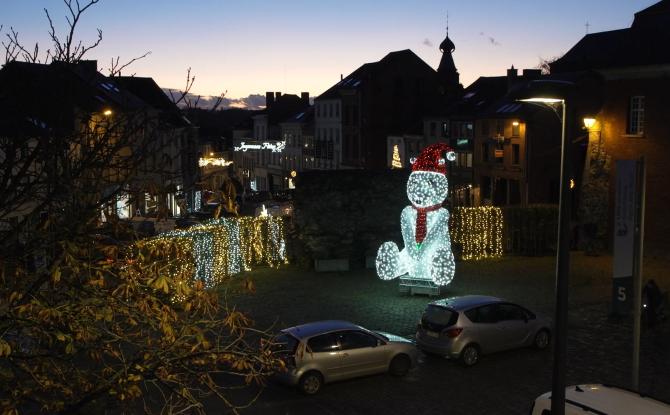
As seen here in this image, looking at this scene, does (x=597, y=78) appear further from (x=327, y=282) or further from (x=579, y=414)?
(x=327, y=282)

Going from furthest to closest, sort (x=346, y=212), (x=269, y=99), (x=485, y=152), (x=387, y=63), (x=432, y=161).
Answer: (x=269, y=99) → (x=387, y=63) → (x=485, y=152) → (x=346, y=212) → (x=432, y=161)

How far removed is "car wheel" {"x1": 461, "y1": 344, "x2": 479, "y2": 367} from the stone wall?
13.3 metres

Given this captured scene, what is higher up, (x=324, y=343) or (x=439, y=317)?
(x=439, y=317)

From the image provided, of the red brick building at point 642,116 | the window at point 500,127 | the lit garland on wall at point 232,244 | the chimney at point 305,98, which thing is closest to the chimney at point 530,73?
the window at point 500,127

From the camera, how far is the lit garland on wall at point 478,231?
107ft

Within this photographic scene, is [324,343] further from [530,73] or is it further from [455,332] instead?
[530,73]

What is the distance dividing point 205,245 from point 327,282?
4.76 m

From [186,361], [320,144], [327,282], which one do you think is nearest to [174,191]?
[186,361]

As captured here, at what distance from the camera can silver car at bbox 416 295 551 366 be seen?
56.0ft

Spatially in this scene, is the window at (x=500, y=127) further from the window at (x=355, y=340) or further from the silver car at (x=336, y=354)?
the window at (x=355, y=340)

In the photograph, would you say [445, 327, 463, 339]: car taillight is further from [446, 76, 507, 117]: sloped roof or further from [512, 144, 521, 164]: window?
[446, 76, 507, 117]: sloped roof

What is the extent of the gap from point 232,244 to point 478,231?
36.3ft

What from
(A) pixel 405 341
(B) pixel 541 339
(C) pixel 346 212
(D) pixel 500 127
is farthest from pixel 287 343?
(D) pixel 500 127

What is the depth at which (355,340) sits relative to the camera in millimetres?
16141
